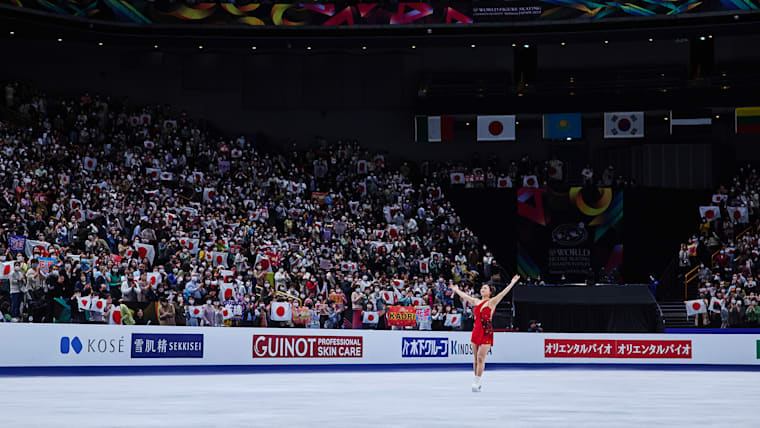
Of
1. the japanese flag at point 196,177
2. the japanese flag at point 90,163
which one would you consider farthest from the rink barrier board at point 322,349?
the japanese flag at point 196,177

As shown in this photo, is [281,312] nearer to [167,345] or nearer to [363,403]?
[167,345]

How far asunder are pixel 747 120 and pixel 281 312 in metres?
27.5

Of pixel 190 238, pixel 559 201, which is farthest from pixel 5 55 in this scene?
pixel 559 201

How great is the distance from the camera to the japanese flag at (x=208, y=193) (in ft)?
124

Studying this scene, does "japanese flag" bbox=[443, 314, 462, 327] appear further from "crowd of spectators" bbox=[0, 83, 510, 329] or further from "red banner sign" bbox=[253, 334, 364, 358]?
"red banner sign" bbox=[253, 334, 364, 358]

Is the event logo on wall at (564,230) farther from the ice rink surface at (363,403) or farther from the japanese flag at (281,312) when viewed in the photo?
the ice rink surface at (363,403)

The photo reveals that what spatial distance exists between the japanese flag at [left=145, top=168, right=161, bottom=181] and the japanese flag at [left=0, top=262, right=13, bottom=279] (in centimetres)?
1432

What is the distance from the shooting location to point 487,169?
1881 inches

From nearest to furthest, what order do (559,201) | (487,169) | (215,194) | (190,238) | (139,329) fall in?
(139,329)
(190,238)
(215,194)
(559,201)
(487,169)

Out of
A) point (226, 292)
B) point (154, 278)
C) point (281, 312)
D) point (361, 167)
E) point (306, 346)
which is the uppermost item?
point (361, 167)

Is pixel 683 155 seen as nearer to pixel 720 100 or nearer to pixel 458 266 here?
pixel 720 100

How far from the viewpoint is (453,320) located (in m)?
30.4

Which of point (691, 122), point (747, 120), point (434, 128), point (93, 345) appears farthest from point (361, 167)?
point (93, 345)

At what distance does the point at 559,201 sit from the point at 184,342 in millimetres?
24226
